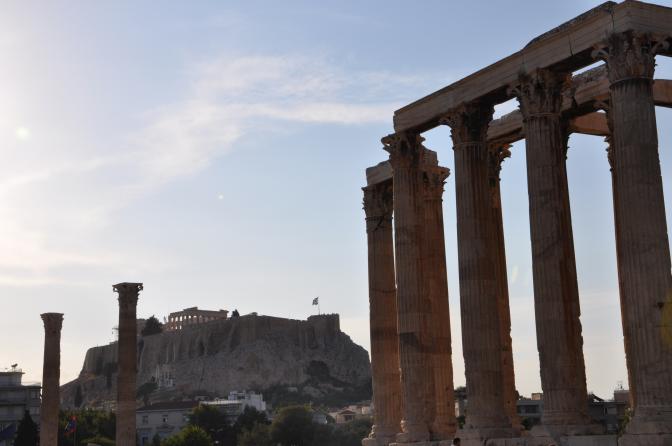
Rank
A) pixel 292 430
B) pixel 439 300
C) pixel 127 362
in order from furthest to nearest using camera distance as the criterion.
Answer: pixel 292 430, pixel 127 362, pixel 439 300

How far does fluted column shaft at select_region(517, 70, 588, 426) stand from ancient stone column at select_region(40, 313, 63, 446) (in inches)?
1424

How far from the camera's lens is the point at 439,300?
123 ft

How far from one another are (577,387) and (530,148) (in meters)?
7.14


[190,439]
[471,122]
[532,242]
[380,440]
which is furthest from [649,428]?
[190,439]

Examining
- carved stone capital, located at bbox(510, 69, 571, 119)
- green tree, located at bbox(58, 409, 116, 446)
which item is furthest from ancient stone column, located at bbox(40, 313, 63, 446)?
green tree, located at bbox(58, 409, 116, 446)

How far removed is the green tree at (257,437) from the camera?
112375mm

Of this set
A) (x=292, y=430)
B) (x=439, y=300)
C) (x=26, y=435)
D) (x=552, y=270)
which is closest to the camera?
(x=552, y=270)

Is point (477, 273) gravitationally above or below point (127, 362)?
above

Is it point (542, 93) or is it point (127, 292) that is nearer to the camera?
point (542, 93)

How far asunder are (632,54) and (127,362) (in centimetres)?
3427

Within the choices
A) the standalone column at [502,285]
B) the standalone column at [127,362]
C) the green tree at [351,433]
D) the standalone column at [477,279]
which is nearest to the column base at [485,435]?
the standalone column at [477,279]

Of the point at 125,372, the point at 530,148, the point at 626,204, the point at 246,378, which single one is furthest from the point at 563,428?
the point at 246,378

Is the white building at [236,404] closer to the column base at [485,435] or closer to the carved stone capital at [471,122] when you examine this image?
the carved stone capital at [471,122]

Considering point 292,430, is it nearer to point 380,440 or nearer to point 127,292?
point 127,292
